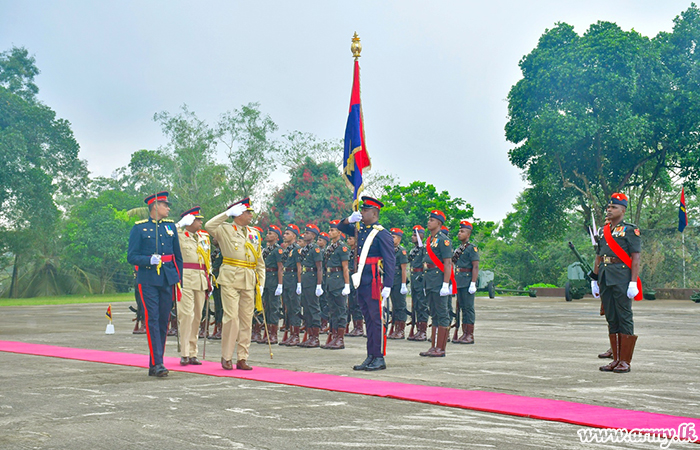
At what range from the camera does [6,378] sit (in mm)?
8203

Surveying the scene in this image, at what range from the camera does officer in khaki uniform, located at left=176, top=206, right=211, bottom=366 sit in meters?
9.68

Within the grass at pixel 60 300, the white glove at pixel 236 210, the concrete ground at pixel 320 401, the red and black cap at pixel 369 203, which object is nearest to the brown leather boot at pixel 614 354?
the concrete ground at pixel 320 401

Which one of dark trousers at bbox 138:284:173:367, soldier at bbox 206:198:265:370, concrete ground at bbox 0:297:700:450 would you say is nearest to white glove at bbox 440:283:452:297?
concrete ground at bbox 0:297:700:450

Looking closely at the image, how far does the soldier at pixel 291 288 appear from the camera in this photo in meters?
12.8

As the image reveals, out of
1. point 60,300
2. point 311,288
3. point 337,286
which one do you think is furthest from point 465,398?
point 60,300

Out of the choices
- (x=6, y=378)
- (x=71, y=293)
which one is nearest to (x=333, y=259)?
(x=6, y=378)

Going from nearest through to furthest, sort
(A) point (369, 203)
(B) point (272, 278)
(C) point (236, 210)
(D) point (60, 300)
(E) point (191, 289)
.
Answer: (C) point (236, 210) → (A) point (369, 203) → (E) point (191, 289) → (B) point (272, 278) → (D) point (60, 300)

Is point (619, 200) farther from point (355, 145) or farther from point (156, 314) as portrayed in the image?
point (156, 314)

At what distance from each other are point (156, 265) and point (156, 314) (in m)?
0.59

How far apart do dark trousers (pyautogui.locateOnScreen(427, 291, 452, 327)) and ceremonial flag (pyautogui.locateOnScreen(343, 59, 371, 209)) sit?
210 centimetres

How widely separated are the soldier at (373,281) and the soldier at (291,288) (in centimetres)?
375

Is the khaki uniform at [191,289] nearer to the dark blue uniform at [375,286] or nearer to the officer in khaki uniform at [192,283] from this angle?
the officer in khaki uniform at [192,283]

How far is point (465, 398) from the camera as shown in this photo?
263 inches

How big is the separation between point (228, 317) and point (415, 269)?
6.13 m
